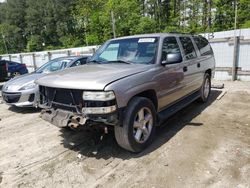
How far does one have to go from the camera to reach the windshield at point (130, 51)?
434cm

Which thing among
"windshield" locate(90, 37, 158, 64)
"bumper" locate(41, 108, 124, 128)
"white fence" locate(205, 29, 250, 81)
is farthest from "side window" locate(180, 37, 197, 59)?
"white fence" locate(205, 29, 250, 81)

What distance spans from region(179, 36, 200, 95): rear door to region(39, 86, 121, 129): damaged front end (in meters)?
2.41

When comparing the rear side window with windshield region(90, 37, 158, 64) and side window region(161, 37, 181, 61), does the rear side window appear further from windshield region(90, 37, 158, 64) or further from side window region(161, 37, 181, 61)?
windshield region(90, 37, 158, 64)

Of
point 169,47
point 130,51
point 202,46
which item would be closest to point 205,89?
point 202,46

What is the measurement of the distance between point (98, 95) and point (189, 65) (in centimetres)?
279

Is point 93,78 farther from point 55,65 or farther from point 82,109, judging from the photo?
point 55,65

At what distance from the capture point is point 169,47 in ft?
15.6

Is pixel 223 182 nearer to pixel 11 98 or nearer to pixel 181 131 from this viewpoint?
pixel 181 131

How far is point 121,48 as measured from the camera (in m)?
4.78

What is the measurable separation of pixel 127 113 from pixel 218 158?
153 centimetres

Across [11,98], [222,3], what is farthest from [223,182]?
[222,3]

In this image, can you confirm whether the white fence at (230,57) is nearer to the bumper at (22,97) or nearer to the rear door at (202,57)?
the rear door at (202,57)

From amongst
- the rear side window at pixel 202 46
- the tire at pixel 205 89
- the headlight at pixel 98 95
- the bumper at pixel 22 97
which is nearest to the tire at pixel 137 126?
the headlight at pixel 98 95

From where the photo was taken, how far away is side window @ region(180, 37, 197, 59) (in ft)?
17.6
